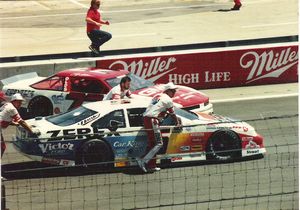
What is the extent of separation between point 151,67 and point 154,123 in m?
6.95

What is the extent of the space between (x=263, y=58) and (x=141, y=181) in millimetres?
8992

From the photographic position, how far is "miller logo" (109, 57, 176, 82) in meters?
20.2

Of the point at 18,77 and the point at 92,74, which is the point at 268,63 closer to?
the point at 92,74

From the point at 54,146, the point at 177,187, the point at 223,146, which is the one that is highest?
the point at 54,146

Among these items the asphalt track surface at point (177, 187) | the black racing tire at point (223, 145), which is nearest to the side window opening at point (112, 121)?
the asphalt track surface at point (177, 187)

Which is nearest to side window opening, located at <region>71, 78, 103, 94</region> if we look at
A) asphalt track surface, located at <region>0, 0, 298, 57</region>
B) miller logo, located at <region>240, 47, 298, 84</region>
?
miller logo, located at <region>240, 47, 298, 84</region>

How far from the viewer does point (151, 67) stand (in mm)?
20344

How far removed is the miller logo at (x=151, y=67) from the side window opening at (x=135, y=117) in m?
6.34

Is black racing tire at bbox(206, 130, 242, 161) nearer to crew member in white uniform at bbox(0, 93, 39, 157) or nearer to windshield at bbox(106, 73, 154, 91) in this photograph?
crew member in white uniform at bbox(0, 93, 39, 157)

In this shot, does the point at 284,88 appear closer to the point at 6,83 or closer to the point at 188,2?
the point at 6,83

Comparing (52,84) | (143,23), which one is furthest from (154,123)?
(143,23)

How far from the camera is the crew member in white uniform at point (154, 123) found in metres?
13.4

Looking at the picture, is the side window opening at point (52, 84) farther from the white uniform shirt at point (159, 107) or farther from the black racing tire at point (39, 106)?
the white uniform shirt at point (159, 107)

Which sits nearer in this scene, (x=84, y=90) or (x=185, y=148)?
(x=185, y=148)
